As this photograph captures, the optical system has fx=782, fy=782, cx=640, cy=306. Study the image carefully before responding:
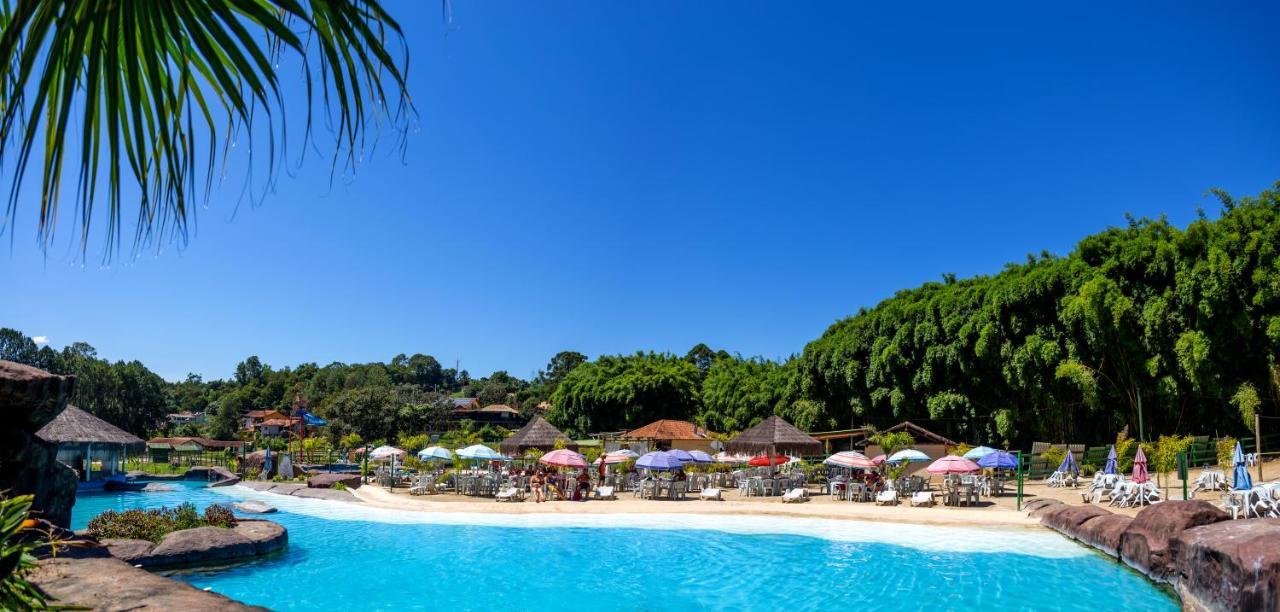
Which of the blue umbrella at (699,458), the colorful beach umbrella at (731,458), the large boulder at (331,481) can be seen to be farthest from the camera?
the colorful beach umbrella at (731,458)

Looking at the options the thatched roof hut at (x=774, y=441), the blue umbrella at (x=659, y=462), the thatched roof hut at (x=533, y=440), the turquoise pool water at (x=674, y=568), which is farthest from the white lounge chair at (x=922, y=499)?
the thatched roof hut at (x=533, y=440)

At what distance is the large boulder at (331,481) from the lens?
79.1 ft

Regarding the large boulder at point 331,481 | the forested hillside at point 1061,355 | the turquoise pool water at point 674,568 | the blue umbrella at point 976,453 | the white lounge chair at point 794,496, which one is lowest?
the turquoise pool water at point 674,568

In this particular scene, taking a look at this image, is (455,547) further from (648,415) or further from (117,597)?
(648,415)

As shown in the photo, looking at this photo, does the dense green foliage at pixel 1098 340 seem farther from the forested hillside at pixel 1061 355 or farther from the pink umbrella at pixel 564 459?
the pink umbrella at pixel 564 459

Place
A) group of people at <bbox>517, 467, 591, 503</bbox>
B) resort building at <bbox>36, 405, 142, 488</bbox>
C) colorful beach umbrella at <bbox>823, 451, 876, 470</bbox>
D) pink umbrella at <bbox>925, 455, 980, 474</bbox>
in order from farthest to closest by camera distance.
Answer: resort building at <bbox>36, 405, 142, 488</bbox>
group of people at <bbox>517, 467, 591, 503</bbox>
colorful beach umbrella at <bbox>823, 451, 876, 470</bbox>
pink umbrella at <bbox>925, 455, 980, 474</bbox>

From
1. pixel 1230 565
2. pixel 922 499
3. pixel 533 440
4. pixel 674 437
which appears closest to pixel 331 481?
pixel 533 440

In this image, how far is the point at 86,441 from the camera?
2516cm

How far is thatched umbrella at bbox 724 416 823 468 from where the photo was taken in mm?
26250

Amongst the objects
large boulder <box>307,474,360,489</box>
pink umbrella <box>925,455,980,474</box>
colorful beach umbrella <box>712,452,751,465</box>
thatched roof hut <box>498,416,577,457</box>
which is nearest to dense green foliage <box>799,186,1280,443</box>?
pink umbrella <box>925,455,980,474</box>

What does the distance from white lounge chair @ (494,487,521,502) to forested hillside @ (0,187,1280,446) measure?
17.5 metres

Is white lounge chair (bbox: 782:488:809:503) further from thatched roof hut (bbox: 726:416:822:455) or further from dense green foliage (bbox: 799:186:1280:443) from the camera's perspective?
dense green foliage (bbox: 799:186:1280:443)

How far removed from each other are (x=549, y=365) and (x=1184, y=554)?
93.5 meters

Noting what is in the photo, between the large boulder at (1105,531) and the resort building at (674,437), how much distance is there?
23.7m
